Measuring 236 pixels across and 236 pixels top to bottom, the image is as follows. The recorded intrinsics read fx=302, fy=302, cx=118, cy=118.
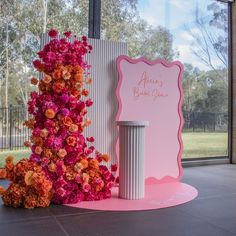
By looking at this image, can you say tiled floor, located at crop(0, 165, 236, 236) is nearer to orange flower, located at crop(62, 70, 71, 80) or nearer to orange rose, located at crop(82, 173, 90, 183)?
Result: orange rose, located at crop(82, 173, 90, 183)

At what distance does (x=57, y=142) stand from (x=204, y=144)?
363cm

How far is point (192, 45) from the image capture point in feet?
18.8

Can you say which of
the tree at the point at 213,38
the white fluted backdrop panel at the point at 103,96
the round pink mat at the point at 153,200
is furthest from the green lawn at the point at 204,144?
the white fluted backdrop panel at the point at 103,96

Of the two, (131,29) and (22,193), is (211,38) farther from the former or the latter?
(22,193)

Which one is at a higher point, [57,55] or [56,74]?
[57,55]

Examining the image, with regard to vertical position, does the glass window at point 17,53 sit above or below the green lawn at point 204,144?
above

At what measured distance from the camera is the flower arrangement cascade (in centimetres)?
304

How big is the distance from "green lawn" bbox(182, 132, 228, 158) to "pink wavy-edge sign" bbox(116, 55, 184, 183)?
4.89ft

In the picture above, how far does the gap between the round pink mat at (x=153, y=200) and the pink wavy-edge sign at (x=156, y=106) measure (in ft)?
1.12

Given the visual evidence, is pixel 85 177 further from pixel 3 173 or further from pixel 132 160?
pixel 3 173

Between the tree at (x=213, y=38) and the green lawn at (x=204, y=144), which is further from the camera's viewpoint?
the tree at (x=213, y=38)

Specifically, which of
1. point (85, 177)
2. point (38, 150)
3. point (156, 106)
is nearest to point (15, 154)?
point (38, 150)

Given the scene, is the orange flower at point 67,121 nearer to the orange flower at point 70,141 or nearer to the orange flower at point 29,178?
the orange flower at point 70,141

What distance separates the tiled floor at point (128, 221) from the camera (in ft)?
7.59
